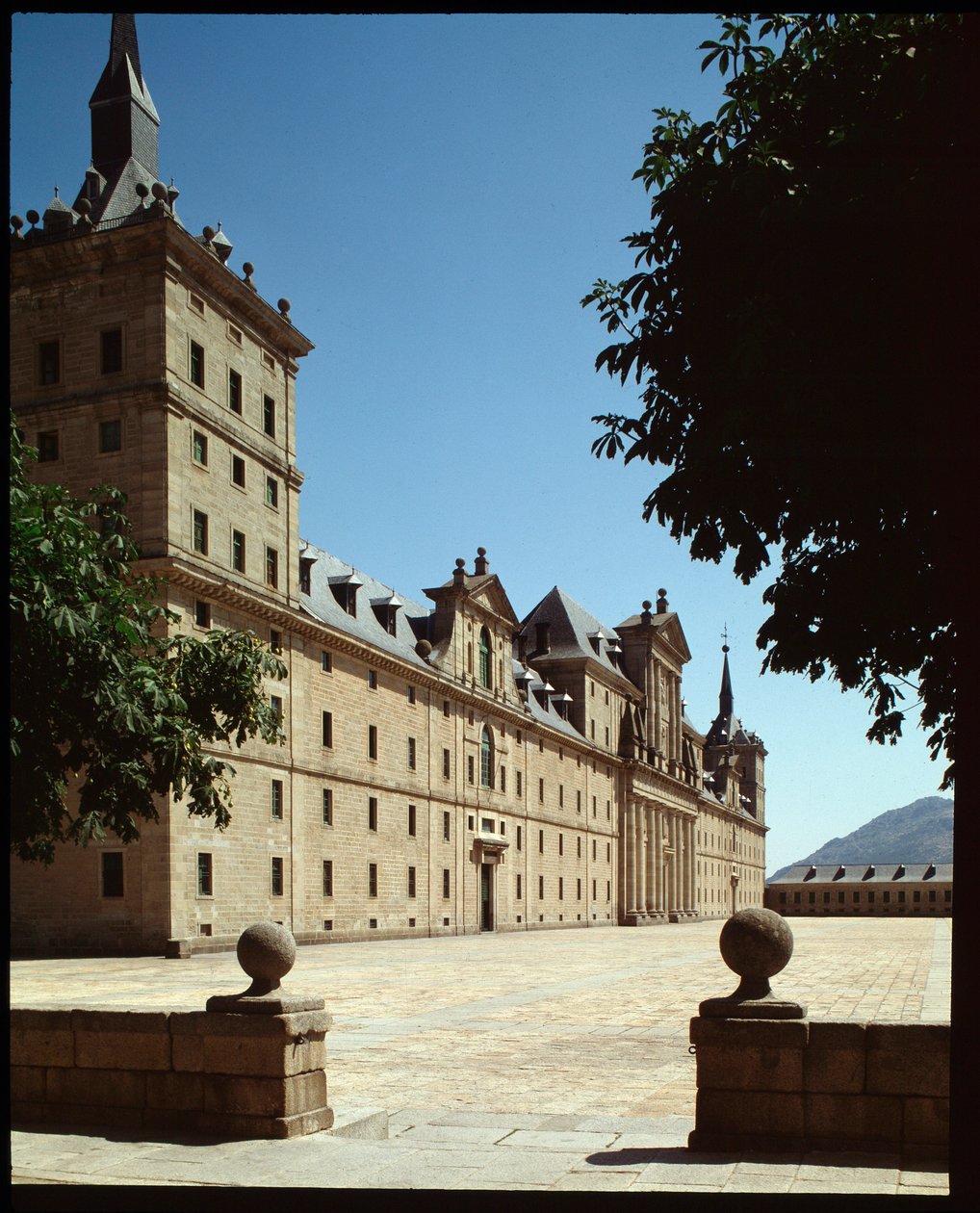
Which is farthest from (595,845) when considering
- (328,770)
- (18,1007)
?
(18,1007)

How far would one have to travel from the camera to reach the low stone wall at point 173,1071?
8.73 meters

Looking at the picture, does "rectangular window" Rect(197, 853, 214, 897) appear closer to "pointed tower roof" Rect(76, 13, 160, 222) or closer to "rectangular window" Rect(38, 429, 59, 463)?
"rectangular window" Rect(38, 429, 59, 463)

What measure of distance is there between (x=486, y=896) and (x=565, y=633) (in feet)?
85.5

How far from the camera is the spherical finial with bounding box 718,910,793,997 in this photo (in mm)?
8562

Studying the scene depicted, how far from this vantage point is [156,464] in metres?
35.9

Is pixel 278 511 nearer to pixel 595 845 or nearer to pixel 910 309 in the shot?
pixel 910 309

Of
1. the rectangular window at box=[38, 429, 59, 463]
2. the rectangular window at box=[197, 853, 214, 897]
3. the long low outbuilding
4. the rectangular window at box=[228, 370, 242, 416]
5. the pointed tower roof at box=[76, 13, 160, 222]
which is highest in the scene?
the pointed tower roof at box=[76, 13, 160, 222]

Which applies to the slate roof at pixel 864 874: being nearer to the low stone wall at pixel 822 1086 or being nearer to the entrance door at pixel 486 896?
the entrance door at pixel 486 896

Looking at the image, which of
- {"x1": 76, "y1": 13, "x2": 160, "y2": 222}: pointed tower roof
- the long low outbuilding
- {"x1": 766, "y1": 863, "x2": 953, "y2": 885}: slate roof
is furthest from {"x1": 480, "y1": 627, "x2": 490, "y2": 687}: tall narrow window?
{"x1": 766, "y1": 863, "x2": 953, "y2": 885}: slate roof

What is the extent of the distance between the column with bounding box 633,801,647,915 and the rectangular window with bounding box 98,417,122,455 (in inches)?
2184

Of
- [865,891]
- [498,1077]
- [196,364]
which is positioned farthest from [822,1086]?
[865,891]

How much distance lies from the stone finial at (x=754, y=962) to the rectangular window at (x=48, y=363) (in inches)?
1326

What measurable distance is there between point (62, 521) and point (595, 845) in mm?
63435

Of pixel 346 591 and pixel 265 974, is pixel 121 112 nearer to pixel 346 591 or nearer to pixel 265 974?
pixel 346 591
